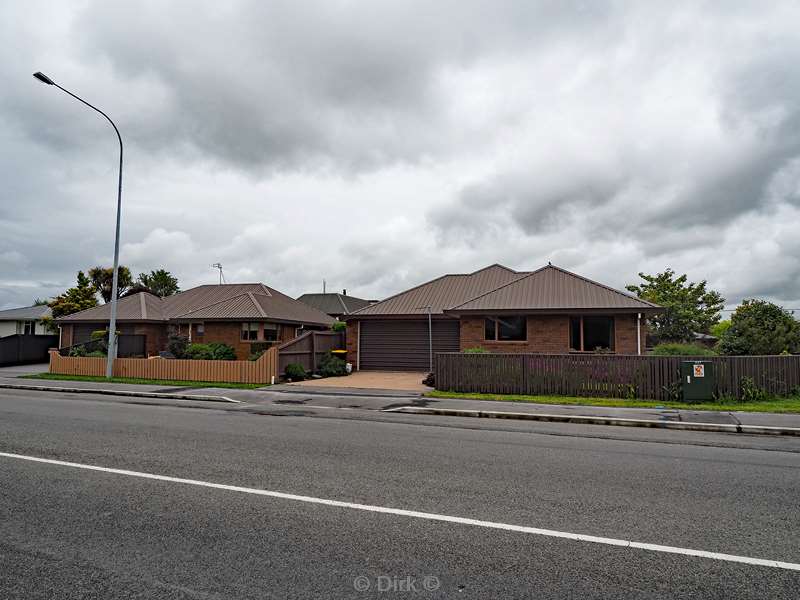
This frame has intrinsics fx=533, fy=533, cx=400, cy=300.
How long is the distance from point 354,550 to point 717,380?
14559mm

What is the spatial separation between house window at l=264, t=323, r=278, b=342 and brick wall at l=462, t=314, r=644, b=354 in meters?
11.4

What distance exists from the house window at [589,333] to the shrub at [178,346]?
18.4m

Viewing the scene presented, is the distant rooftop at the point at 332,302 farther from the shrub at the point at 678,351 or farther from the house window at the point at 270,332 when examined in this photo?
the shrub at the point at 678,351

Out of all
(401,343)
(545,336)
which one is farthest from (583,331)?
(401,343)

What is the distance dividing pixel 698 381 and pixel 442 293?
16181mm

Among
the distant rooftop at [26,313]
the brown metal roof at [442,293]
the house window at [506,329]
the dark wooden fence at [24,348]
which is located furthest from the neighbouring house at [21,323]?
the house window at [506,329]

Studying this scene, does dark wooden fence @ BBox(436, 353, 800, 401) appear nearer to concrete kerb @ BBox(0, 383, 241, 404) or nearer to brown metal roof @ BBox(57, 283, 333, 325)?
concrete kerb @ BBox(0, 383, 241, 404)

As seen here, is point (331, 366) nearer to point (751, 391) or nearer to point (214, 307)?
point (214, 307)

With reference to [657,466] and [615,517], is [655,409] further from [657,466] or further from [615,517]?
[615,517]

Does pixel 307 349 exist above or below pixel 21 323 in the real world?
below

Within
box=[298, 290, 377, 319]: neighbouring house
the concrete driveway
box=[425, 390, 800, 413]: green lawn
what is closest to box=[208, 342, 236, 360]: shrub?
the concrete driveway

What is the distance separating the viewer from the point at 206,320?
96.6ft

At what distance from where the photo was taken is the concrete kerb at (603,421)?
37.0ft

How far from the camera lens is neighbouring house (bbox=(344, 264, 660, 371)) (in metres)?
21.9
